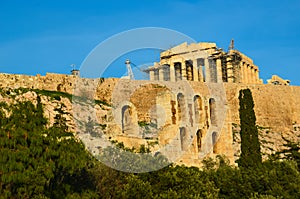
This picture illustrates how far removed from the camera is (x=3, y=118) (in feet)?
60.8

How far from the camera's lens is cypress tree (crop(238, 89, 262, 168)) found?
111ft

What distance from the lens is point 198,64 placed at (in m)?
59.0

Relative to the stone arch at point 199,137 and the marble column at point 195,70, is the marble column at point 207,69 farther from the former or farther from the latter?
the stone arch at point 199,137

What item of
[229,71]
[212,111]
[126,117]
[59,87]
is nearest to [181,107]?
[212,111]

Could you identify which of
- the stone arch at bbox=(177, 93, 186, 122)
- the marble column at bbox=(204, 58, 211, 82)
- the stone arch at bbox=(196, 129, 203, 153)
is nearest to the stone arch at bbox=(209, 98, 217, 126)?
the stone arch at bbox=(196, 129, 203, 153)

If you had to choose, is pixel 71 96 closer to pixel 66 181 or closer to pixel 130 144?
pixel 130 144

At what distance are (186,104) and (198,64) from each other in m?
20.0

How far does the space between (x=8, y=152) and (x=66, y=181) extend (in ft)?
10.1

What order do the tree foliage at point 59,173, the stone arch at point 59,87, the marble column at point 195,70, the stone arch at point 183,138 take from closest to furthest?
the tree foliage at point 59,173
the stone arch at point 183,138
the stone arch at point 59,87
the marble column at point 195,70

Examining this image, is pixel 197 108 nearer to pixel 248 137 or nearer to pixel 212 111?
pixel 212 111

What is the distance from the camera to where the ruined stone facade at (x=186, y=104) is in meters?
36.0

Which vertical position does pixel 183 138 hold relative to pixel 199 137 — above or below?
below

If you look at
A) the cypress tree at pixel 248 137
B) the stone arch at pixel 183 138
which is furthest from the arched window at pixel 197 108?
the cypress tree at pixel 248 137

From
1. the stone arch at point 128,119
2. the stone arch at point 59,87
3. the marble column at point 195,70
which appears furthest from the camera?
the marble column at point 195,70
